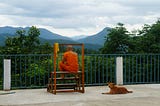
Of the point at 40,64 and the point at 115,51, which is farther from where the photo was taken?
the point at 115,51

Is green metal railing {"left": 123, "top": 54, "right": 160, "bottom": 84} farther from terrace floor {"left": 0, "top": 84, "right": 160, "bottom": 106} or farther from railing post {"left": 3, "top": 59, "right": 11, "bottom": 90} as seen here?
railing post {"left": 3, "top": 59, "right": 11, "bottom": 90}

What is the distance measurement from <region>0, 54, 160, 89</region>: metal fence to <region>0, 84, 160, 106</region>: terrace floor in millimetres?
2004

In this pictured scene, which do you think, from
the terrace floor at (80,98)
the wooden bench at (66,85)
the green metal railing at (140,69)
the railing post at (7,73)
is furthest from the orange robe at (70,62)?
the green metal railing at (140,69)

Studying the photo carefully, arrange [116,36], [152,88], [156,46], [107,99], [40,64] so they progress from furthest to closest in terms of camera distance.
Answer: [116,36]
[156,46]
[40,64]
[152,88]
[107,99]

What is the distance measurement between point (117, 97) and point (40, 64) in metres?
5.26

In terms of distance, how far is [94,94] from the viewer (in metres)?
11.5

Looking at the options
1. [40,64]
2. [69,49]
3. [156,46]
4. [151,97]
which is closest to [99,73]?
[40,64]

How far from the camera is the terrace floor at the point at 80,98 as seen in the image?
968cm

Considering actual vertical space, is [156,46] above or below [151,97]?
above

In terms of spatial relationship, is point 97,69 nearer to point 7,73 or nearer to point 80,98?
point 7,73

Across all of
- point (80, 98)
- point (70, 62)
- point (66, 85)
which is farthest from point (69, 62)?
point (80, 98)

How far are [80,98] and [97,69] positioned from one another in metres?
5.10

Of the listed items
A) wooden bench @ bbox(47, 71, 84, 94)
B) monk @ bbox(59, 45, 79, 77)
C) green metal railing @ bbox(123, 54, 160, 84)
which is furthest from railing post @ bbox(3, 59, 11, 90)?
green metal railing @ bbox(123, 54, 160, 84)

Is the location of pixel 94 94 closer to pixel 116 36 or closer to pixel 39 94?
pixel 39 94
